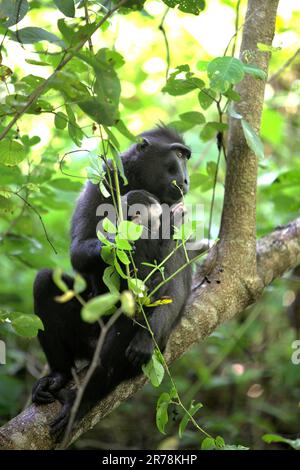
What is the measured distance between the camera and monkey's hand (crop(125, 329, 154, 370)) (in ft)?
12.5

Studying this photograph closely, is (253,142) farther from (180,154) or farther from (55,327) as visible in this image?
(55,327)

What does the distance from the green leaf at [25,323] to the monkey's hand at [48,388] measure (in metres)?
0.67

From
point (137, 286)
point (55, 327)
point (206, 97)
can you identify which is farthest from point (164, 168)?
point (137, 286)

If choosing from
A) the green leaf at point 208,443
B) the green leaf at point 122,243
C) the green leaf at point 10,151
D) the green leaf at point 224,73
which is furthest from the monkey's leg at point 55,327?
the green leaf at point 224,73

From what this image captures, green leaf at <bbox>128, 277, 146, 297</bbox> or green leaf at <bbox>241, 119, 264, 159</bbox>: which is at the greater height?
green leaf at <bbox>241, 119, 264, 159</bbox>

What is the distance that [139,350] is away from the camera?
3.83 meters

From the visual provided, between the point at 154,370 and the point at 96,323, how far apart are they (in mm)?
1040

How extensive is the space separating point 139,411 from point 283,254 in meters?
3.04

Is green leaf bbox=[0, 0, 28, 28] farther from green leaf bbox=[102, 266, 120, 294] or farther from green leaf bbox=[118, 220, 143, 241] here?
green leaf bbox=[102, 266, 120, 294]

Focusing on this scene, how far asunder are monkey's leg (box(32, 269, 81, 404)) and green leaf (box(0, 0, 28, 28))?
1704mm

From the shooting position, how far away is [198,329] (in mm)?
4289

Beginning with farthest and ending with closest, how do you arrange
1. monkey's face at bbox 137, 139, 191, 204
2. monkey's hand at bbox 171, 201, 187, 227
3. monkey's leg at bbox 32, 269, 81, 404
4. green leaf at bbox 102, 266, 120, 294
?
monkey's face at bbox 137, 139, 191, 204 < monkey's hand at bbox 171, 201, 187, 227 < monkey's leg at bbox 32, 269, 81, 404 < green leaf at bbox 102, 266, 120, 294

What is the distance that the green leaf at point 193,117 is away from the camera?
459 centimetres

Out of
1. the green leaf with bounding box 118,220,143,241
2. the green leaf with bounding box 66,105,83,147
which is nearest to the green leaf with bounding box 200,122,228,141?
the green leaf with bounding box 66,105,83,147
